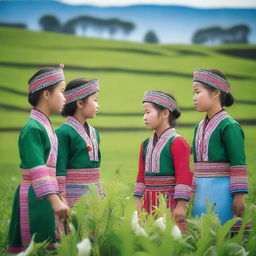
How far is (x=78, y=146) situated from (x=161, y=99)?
1.58 feet

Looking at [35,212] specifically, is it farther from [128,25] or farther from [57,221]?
[128,25]

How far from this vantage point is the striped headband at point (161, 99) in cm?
262

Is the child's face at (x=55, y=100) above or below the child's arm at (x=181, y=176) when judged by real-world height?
above

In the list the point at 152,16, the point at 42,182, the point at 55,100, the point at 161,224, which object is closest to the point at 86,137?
the point at 55,100

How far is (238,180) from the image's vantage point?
2393 mm

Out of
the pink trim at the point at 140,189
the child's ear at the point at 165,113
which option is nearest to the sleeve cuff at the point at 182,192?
the pink trim at the point at 140,189

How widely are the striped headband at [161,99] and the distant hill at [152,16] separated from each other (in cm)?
369

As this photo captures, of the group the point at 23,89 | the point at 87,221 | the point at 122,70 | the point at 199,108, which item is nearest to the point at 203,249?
the point at 87,221

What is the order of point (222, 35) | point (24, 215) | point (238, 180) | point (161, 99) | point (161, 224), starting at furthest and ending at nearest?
1. point (222, 35)
2. point (161, 99)
3. point (238, 180)
4. point (24, 215)
5. point (161, 224)

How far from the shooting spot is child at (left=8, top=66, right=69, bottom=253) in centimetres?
200

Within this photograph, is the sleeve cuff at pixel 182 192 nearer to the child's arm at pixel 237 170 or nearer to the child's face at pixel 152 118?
the child's arm at pixel 237 170

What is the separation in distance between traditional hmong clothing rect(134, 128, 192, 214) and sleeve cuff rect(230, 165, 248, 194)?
0.20 meters

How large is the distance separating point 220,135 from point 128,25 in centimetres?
416

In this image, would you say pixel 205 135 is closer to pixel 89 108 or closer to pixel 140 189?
pixel 140 189
